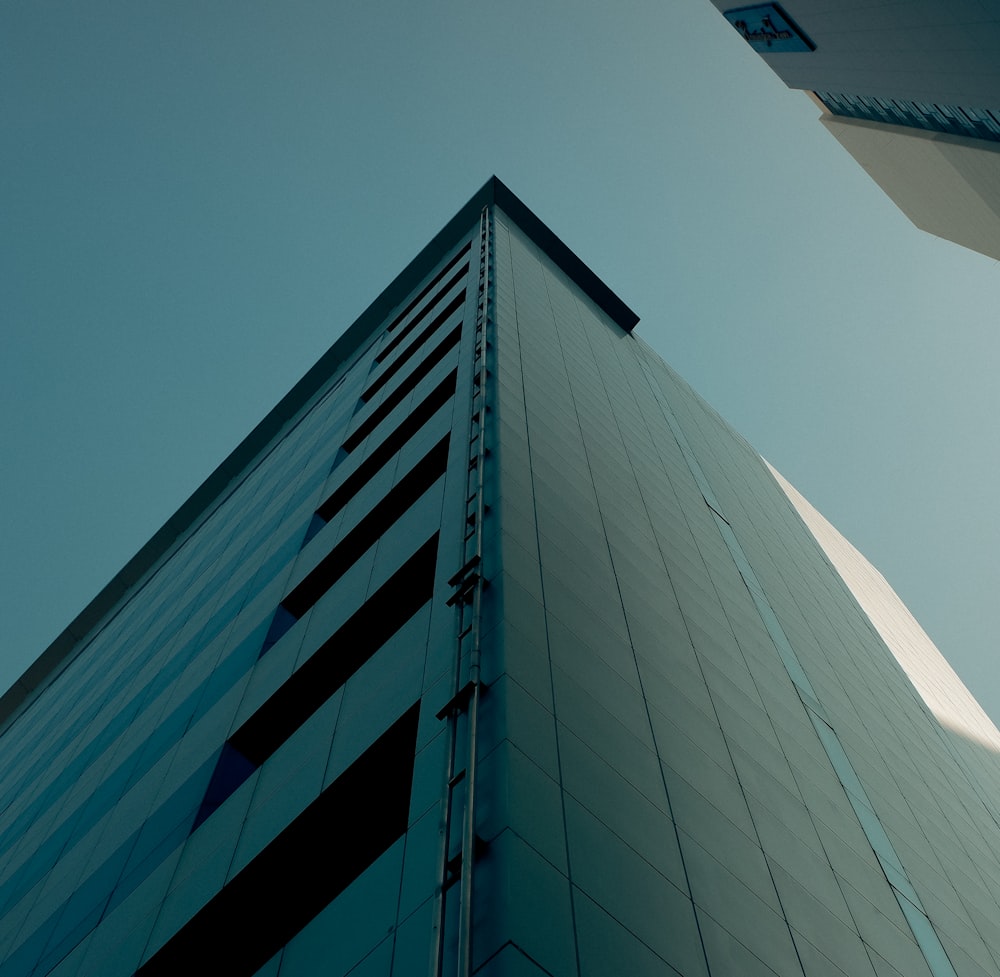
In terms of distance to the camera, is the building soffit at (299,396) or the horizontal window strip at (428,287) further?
the building soffit at (299,396)

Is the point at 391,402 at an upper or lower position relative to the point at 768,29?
lower

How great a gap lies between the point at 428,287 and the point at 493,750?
2915 cm

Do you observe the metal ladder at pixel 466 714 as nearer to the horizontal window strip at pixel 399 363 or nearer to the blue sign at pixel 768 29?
the horizontal window strip at pixel 399 363

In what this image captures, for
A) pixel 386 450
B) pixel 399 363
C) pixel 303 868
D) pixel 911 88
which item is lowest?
pixel 303 868

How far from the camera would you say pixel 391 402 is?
20828 mm

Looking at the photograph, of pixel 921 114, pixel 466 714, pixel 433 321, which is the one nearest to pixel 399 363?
pixel 433 321

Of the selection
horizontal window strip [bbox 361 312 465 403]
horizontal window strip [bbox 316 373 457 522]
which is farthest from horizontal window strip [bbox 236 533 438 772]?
horizontal window strip [bbox 361 312 465 403]

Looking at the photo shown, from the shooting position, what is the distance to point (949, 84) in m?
22.9

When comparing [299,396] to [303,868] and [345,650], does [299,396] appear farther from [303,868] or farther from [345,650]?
[303,868]

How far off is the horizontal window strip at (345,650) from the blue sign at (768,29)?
28040 millimetres

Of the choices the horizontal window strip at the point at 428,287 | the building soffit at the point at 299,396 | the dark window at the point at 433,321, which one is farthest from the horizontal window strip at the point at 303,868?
the building soffit at the point at 299,396

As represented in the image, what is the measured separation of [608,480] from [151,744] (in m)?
10.1

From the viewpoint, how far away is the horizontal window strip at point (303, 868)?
27.0ft

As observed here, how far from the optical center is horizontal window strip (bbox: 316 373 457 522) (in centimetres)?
1714
